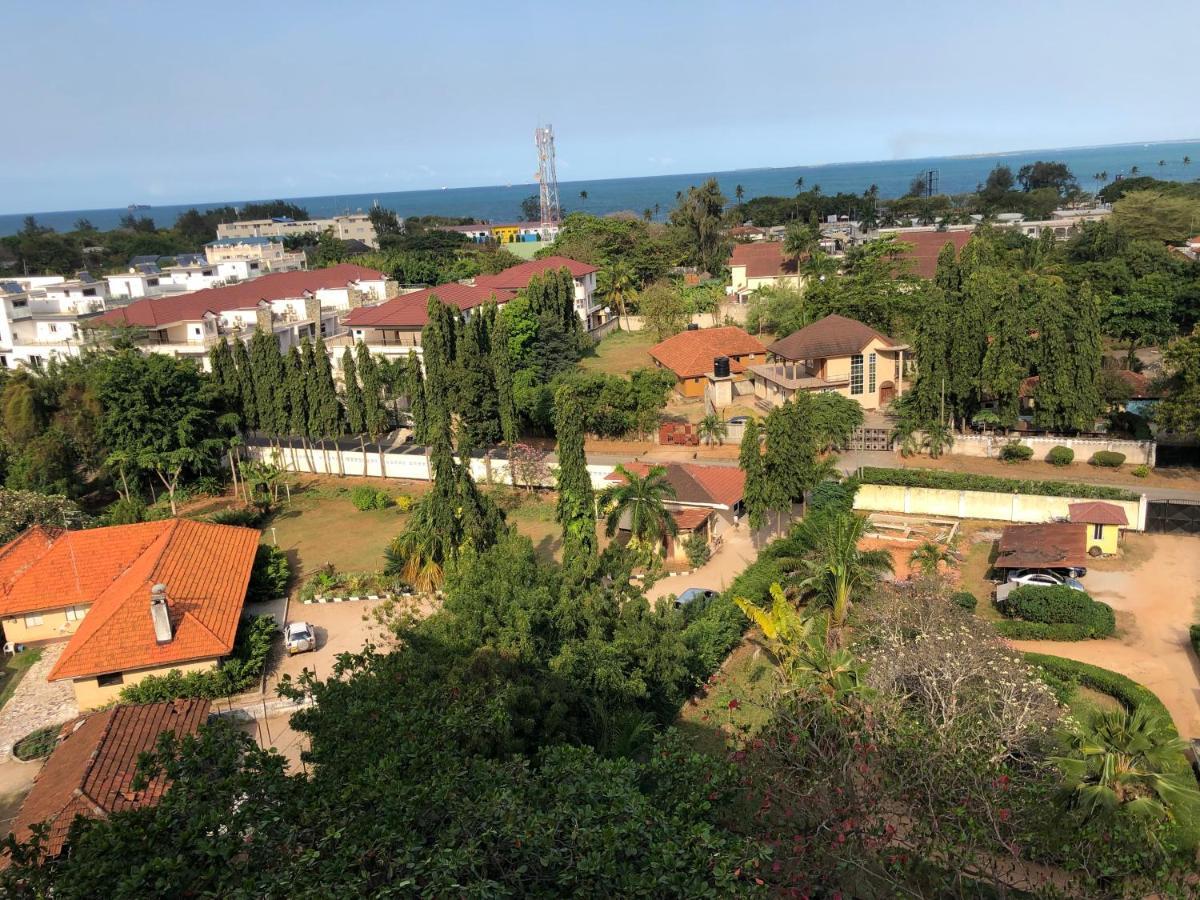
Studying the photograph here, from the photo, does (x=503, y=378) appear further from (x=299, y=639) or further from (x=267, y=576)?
(x=299, y=639)

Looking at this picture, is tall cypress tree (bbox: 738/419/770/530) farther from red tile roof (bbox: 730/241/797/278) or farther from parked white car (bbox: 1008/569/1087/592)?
red tile roof (bbox: 730/241/797/278)

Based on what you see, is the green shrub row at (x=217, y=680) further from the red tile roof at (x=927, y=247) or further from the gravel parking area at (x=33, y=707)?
the red tile roof at (x=927, y=247)

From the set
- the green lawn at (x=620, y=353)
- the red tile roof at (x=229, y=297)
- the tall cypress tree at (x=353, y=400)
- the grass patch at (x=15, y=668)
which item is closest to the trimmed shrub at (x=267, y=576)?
the grass patch at (x=15, y=668)

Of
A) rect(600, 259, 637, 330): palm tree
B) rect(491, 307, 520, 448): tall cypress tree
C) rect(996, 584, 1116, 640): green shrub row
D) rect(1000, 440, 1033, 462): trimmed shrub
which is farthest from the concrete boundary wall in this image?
rect(600, 259, 637, 330): palm tree

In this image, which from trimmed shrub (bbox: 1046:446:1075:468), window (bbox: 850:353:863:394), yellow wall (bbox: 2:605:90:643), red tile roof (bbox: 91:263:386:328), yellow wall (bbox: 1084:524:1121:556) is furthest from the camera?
red tile roof (bbox: 91:263:386:328)

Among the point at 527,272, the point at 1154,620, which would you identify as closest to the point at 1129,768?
the point at 1154,620

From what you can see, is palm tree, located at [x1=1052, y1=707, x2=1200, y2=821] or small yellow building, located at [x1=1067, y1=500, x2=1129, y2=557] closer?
palm tree, located at [x1=1052, y1=707, x2=1200, y2=821]
